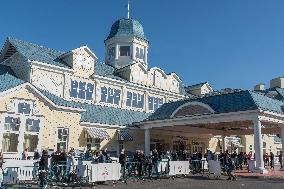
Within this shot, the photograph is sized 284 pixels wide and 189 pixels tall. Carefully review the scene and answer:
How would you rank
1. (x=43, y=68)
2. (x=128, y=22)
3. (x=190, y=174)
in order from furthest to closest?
(x=128, y=22), (x=43, y=68), (x=190, y=174)

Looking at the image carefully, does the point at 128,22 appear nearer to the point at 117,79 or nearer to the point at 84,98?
the point at 117,79

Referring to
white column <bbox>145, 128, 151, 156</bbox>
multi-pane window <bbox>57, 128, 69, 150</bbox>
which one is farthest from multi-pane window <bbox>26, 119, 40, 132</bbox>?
white column <bbox>145, 128, 151, 156</bbox>

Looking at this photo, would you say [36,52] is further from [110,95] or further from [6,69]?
[110,95]

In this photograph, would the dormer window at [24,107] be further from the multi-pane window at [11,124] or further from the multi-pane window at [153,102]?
the multi-pane window at [153,102]

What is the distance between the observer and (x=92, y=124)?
87.1 feet

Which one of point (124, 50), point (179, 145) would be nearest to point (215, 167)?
point (179, 145)

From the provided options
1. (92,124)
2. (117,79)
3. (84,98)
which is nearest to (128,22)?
(117,79)

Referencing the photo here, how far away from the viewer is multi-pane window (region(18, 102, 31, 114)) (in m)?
21.4

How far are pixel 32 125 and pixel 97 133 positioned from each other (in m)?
5.47

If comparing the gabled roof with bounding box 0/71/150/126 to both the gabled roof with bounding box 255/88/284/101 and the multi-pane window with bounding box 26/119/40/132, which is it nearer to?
the multi-pane window with bounding box 26/119/40/132

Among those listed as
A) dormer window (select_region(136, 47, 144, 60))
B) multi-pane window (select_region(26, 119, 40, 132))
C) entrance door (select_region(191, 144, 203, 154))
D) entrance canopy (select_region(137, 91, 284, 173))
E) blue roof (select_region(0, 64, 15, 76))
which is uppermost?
dormer window (select_region(136, 47, 144, 60))

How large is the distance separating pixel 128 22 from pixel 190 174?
792 inches

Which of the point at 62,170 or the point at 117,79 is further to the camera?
the point at 117,79

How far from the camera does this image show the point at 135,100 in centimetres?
3256
